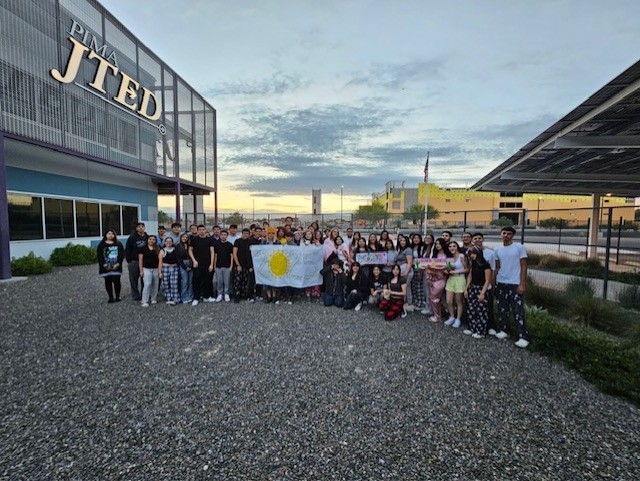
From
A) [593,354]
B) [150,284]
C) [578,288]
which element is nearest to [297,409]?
[593,354]

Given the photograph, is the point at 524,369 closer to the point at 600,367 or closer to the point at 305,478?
the point at 600,367

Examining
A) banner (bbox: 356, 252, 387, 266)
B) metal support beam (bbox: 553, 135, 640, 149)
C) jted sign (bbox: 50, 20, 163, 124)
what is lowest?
banner (bbox: 356, 252, 387, 266)

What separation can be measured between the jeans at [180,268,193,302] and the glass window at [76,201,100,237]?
1044cm

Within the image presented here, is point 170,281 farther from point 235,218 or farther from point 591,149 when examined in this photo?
point 235,218

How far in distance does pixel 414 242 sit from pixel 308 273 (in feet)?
8.74

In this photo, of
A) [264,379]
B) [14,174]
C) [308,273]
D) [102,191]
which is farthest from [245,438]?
[102,191]

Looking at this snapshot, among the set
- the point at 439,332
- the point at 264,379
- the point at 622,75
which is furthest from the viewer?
the point at 622,75

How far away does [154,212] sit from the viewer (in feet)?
67.1

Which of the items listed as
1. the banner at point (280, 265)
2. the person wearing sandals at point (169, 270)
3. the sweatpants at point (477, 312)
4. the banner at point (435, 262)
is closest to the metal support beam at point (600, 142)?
the banner at point (435, 262)

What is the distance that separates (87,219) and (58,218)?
1612 millimetres

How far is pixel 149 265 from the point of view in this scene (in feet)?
24.7

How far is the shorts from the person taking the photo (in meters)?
5.96

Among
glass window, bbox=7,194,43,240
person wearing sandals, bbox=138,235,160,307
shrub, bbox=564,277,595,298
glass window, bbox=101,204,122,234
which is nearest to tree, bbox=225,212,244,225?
glass window, bbox=101,204,122,234

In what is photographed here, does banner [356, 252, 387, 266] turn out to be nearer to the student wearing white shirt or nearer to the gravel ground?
the gravel ground
